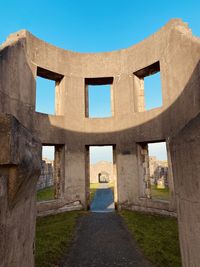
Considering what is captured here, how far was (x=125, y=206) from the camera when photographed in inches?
372

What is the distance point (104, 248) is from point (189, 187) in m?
3.67

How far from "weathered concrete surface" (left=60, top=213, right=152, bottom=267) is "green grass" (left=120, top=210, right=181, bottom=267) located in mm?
224

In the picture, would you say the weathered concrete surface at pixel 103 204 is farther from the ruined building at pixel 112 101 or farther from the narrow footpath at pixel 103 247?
the narrow footpath at pixel 103 247

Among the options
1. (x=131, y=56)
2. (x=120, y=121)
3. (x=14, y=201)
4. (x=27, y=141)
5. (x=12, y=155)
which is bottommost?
(x=14, y=201)

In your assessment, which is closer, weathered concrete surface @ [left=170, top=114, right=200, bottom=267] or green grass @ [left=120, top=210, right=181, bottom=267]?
weathered concrete surface @ [left=170, top=114, right=200, bottom=267]

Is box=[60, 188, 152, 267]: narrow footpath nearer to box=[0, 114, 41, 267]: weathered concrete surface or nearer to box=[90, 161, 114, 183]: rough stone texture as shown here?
box=[0, 114, 41, 267]: weathered concrete surface

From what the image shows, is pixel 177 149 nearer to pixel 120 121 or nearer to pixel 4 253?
pixel 4 253

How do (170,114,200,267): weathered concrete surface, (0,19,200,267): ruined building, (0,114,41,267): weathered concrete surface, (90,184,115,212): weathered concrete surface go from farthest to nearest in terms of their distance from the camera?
(90,184,115,212): weathered concrete surface → (0,19,200,267): ruined building → (170,114,200,267): weathered concrete surface → (0,114,41,267): weathered concrete surface

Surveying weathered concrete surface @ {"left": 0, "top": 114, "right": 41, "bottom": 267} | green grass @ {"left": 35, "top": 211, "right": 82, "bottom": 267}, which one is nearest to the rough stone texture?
green grass @ {"left": 35, "top": 211, "right": 82, "bottom": 267}

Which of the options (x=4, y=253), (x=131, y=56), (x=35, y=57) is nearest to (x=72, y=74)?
(x=35, y=57)

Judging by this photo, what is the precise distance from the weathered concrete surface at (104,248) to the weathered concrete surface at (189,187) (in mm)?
2135

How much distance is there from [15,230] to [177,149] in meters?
2.05

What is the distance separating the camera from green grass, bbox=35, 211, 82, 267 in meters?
4.46

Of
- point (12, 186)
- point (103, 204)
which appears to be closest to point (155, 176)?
point (103, 204)
